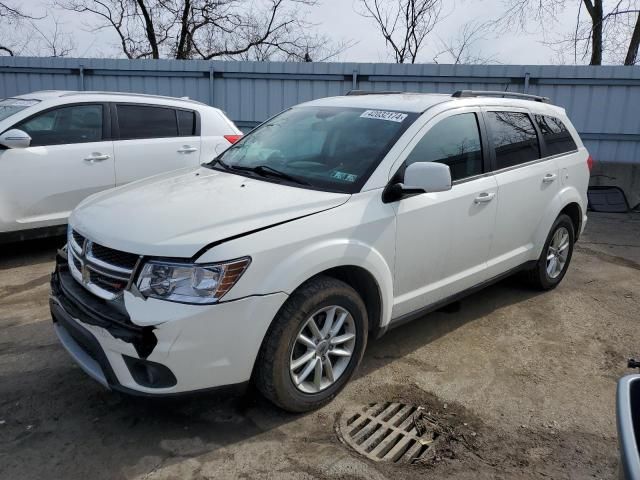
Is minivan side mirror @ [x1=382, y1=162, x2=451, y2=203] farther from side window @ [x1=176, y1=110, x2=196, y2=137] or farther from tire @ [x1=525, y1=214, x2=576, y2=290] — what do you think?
side window @ [x1=176, y1=110, x2=196, y2=137]

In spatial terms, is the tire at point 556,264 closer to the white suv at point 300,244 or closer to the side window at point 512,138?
the white suv at point 300,244

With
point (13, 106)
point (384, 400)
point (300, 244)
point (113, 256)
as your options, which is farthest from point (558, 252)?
point (13, 106)

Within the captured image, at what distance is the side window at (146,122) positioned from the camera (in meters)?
6.17

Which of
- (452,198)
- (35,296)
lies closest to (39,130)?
(35,296)

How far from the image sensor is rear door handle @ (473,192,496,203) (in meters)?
3.90

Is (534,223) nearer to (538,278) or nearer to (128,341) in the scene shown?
(538,278)

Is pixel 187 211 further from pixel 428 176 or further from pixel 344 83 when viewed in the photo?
pixel 344 83

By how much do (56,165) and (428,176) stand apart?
4137 mm

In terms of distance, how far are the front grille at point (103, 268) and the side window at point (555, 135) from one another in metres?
3.67

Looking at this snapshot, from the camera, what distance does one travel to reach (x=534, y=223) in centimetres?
462

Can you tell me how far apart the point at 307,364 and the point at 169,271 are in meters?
0.94

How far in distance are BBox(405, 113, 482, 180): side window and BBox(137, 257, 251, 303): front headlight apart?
144 cm

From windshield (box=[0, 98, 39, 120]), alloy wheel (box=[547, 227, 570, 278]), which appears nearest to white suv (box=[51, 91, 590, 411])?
alloy wheel (box=[547, 227, 570, 278])

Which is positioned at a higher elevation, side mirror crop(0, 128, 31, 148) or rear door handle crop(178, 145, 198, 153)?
side mirror crop(0, 128, 31, 148)
